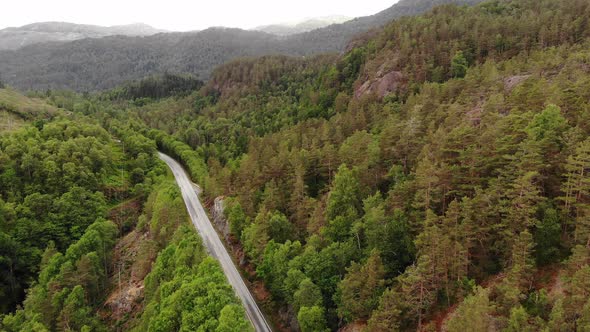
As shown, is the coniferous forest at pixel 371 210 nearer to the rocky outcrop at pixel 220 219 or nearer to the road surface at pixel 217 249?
the rocky outcrop at pixel 220 219

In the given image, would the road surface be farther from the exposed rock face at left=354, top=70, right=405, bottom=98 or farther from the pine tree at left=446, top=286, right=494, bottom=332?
the exposed rock face at left=354, top=70, right=405, bottom=98

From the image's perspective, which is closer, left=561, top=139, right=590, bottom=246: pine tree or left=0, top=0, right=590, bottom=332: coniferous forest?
left=561, top=139, right=590, bottom=246: pine tree

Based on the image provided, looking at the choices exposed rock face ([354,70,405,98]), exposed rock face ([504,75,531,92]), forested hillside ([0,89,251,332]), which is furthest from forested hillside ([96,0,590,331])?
forested hillside ([0,89,251,332])

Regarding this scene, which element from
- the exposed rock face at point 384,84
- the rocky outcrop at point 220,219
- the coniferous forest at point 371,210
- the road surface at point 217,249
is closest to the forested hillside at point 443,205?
the coniferous forest at point 371,210

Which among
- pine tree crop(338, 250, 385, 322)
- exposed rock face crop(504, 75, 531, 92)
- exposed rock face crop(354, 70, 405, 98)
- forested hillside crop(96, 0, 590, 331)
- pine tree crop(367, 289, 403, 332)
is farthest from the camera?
exposed rock face crop(354, 70, 405, 98)

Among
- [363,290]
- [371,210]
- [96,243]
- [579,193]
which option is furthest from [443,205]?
[96,243]

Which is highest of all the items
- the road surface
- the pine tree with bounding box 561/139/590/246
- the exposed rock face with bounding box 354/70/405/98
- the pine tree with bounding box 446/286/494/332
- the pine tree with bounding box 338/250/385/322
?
the exposed rock face with bounding box 354/70/405/98
